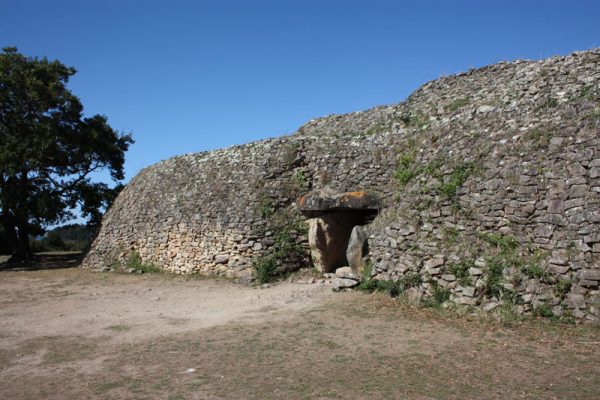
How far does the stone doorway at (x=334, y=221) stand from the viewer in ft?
42.7

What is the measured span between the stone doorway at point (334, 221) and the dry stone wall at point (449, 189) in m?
0.70

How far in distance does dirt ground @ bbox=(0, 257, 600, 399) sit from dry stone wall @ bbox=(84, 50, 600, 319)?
Result: 1078 mm

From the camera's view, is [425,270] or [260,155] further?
[260,155]

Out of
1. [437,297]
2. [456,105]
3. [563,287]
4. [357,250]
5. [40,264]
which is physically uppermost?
[456,105]

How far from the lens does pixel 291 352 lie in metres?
7.04

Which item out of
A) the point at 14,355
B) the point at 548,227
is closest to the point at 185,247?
the point at 14,355

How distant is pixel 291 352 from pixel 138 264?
41.8 ft

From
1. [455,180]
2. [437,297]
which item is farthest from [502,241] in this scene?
[455,180]

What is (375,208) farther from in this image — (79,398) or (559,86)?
(79,398)

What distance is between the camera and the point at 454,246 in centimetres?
963

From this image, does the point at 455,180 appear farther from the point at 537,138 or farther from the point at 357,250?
the point at 357,250

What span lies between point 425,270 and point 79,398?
24.0 feet

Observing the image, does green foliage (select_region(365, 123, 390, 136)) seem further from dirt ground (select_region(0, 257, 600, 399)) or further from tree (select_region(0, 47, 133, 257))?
tree (select_region(0, 47, 133, 257))

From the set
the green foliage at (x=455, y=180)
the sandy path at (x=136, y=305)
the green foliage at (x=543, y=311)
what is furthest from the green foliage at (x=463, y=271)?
the sandy path at (x=136, y=305)
